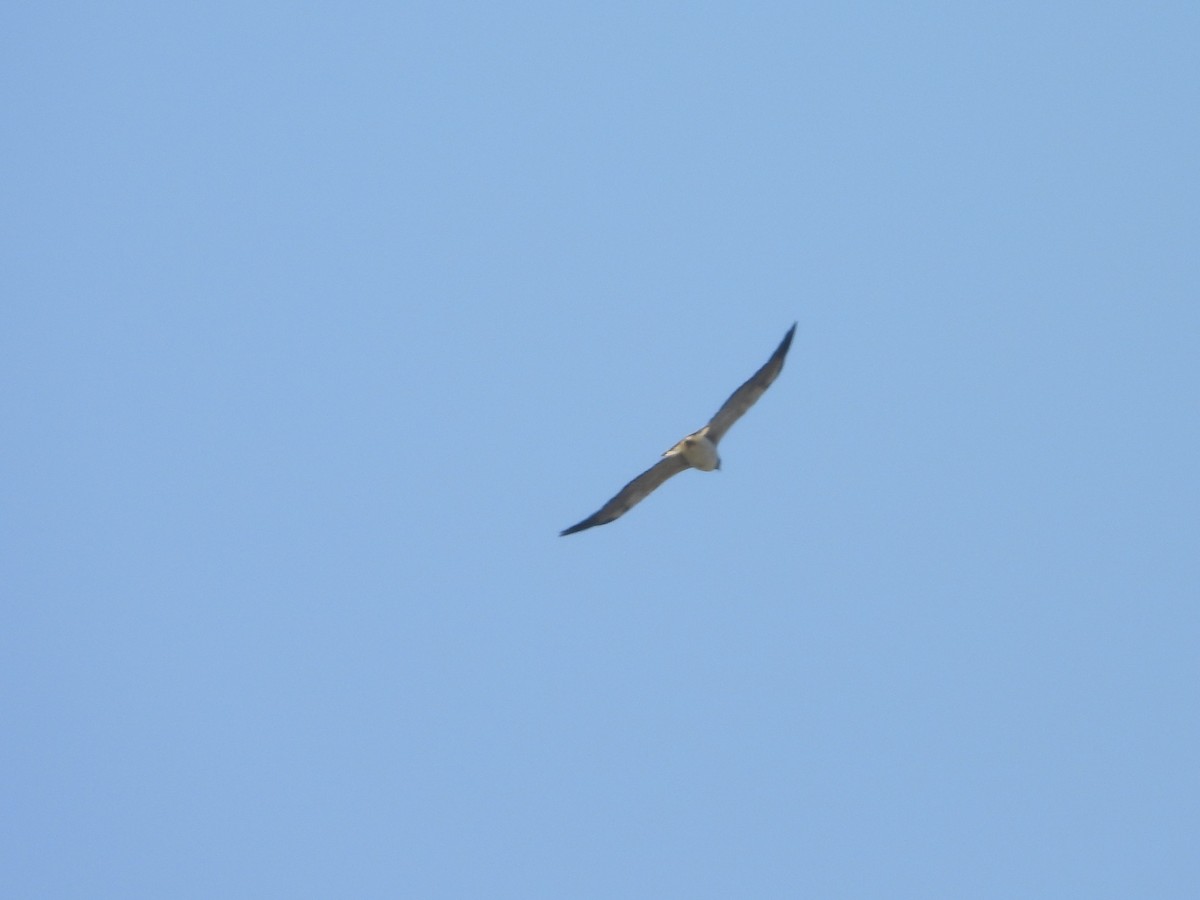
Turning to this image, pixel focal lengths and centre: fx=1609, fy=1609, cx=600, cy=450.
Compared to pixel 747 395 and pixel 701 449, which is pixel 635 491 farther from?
pixel 747 395

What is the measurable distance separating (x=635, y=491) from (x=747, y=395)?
208 centimetres

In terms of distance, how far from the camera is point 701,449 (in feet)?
71.0

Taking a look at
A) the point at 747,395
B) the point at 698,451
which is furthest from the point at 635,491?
the point at 747,395

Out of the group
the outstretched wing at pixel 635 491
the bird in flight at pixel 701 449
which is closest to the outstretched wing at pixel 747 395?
the bird in flight at pixel 701 449

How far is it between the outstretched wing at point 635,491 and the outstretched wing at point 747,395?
2.05 ft

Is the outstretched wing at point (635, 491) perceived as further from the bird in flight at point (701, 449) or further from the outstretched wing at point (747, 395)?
the outstretched wing at point (747, 395)

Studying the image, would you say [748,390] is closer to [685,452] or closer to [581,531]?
[685,452]

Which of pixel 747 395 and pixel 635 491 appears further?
pixel 635 491

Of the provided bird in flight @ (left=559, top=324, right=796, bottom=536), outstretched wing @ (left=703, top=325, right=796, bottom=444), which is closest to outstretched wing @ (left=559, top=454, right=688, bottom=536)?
bird in flight @ (left=559, top=324, right=796, bottom=536)

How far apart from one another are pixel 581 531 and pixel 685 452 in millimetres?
1982

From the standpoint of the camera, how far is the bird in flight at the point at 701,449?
21.6 meters

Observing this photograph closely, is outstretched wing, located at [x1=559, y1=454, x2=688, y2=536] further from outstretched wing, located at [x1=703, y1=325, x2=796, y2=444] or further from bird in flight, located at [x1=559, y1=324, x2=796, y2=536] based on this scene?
outstretched wing, located at [x1=703, y1=325, x2=796, y2=444]

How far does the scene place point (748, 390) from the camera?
21750mm

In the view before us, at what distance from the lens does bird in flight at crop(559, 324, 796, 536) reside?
70.9ft
